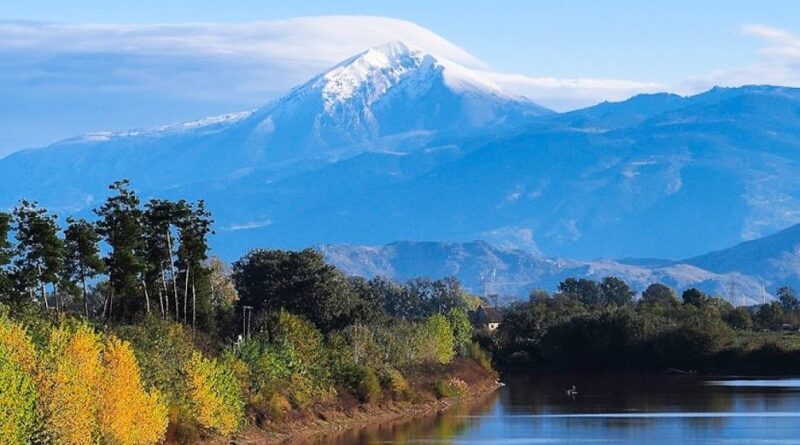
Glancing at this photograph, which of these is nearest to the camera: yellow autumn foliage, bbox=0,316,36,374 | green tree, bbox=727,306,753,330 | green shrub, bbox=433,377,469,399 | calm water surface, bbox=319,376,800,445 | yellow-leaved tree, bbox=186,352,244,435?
yellow autumn foliage, bbox=0,316,36,374

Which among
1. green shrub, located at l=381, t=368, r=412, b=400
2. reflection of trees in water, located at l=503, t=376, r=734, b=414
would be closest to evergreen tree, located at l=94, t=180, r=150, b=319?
green shrub, located at l=381, t=368, r=412, b=400

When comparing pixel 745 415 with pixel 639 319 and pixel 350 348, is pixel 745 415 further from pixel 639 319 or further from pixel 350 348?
pixel 639 319

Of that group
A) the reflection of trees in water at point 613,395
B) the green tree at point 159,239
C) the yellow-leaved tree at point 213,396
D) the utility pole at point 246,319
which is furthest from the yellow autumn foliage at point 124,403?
the reflection of trees in water at point 613,395

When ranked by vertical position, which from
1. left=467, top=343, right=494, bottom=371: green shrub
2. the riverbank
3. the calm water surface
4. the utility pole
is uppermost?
the utility pole

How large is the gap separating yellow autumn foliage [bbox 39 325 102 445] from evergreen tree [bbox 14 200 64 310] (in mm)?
21134

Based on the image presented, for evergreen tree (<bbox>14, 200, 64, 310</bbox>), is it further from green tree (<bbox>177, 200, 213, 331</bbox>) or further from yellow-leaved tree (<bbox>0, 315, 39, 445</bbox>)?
yellow-leaved tree (<bbox>0, 315, 39, 445</bbox>)

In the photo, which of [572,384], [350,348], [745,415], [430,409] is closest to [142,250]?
[350,348]

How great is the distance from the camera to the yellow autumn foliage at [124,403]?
5859 cm

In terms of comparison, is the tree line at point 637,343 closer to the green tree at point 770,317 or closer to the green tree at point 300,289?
the green tree at point 770,317

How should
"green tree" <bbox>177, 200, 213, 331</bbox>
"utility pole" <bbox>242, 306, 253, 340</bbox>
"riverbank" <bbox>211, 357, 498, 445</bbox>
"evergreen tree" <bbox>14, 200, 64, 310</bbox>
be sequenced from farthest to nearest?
1. "utility pole" <bbox>242, 306, 253, 340</bbox>
2. "green tree" <bbox>177, 200, 213, 331</bbox>
3. "evergreen tree" <bbox>14, 200, 64, 310</bbox>
4. "riverbank" <bbox>211, 357, 498, 445</bbox>

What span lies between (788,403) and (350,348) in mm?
30389

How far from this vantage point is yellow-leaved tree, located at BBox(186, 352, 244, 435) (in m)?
70.0

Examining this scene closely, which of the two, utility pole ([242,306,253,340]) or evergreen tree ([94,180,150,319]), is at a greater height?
evergreen tree ([94,180,150,319])

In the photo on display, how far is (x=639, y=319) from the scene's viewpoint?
161m
